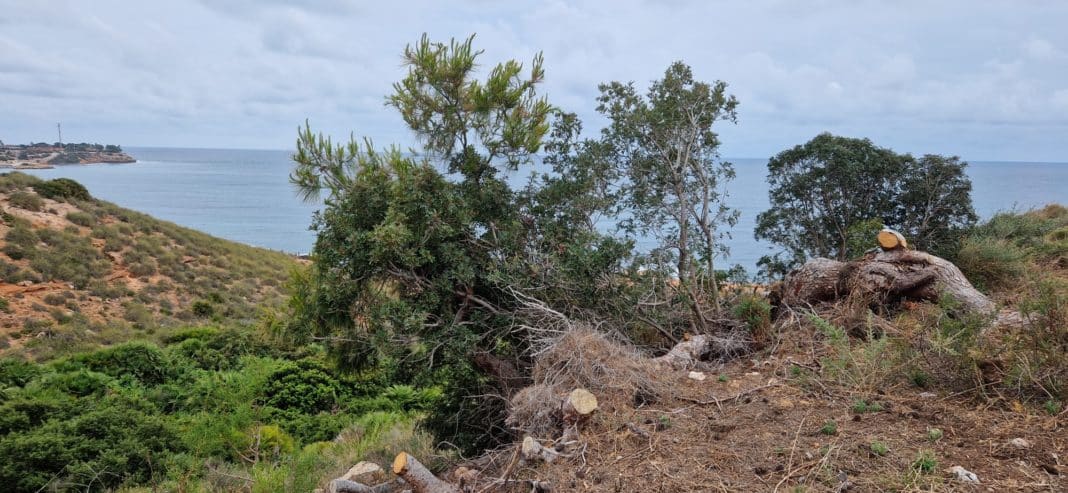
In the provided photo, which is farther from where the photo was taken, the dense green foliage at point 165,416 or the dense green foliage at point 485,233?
the dense green foliage at point 165,416

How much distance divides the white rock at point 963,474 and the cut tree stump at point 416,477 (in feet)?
10.4

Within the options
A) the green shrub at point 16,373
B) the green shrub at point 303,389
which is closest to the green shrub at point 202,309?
the green shrub at point 16,373

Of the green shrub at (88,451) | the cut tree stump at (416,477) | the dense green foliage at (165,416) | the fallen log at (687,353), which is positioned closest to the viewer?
the cut tree stump at (416,477)

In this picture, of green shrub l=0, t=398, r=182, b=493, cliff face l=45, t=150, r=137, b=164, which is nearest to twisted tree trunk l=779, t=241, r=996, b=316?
green shrub l=0, t=398, r=182, b=493

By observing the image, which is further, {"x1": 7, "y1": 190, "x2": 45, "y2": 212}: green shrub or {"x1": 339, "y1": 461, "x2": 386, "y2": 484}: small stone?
{"x1": 7, "y1": 190, "x2": 45, "y2": 212}: green shrub

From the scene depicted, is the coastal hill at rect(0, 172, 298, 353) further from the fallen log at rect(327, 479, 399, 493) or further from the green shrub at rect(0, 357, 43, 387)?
the fallen log at rect(327, 479, 399, 493)

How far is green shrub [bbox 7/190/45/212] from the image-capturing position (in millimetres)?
26516

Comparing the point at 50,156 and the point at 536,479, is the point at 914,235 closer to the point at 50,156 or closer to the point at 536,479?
the point at 536,479

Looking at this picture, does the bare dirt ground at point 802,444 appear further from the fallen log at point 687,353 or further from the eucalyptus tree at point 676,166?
the eucalyptus tree at point 676,166

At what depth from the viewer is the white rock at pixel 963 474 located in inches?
143

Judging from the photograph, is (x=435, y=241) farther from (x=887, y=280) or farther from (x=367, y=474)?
(x=887, y=280)

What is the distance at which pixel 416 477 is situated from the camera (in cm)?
444

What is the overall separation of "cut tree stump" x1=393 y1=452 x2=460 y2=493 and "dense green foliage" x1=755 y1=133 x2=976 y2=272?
773cm

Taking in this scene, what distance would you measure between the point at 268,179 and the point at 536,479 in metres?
169
